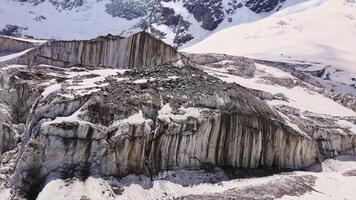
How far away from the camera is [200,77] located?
34.8 m

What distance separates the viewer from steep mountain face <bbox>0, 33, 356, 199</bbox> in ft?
89.8

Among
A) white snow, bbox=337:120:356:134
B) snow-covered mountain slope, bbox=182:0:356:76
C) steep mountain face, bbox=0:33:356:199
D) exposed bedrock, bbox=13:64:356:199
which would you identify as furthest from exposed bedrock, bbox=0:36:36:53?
snow-covered mountain slope, bbox=182:0:356:76

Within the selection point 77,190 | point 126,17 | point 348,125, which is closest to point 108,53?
point 348,125

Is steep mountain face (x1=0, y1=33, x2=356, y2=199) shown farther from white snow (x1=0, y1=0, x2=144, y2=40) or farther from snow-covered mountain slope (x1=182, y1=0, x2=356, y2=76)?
white snow (x1=0, y1=0, x2=144, y2=40)

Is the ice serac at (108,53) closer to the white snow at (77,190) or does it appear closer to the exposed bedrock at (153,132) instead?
the exposed bedrock at (153,132)

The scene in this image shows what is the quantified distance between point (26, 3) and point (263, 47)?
3355 inches

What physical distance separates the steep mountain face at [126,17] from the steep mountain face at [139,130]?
112 meters

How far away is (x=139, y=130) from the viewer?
2891 cm

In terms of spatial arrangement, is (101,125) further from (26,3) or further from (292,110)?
(26,3)

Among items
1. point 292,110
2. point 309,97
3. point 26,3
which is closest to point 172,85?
point 292,110

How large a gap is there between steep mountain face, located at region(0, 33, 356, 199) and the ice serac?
594 centimetres

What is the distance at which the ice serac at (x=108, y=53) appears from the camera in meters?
45.6

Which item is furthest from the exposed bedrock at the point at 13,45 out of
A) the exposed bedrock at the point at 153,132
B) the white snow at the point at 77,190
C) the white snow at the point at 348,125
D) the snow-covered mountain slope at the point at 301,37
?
the snow-covered mountain slope at the point at 301,37

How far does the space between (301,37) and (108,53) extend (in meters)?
79.6
